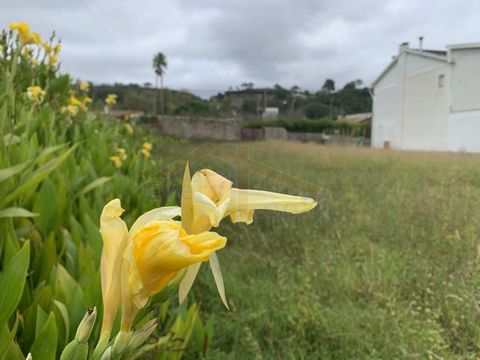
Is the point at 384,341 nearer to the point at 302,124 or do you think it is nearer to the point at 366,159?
the point at 366,159

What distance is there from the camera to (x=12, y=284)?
445 millimetres

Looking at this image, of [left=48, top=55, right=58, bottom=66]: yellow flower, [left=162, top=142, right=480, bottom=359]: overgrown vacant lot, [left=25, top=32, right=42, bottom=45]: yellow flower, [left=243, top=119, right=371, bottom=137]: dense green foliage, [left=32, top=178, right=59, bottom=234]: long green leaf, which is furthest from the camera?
[left=243, top=119, right=371, bottom=137]: dense green foliage

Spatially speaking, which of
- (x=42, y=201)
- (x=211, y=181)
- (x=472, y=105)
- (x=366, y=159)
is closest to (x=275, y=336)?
(x=42, y=201)

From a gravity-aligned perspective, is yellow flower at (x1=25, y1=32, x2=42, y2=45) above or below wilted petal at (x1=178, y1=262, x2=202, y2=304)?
above

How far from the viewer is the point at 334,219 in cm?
244

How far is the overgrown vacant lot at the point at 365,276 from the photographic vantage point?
1157 mm

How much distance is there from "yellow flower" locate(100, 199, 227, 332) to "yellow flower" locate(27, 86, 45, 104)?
1472mm

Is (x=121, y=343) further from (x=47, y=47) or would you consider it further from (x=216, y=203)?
(x=47, y=47)

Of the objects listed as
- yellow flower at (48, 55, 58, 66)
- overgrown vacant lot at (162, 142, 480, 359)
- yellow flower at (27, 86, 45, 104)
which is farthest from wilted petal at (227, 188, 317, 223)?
yellow flower at (48, 55, 58, 66)

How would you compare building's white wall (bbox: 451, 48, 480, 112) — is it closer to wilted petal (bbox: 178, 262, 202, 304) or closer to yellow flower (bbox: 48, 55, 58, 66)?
wilted petal (bbox: 178, 262, 202, 304)

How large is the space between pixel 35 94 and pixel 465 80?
63.1 inches

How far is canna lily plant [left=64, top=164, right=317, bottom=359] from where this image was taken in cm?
22

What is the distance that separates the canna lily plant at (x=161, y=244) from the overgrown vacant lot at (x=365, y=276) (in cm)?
81

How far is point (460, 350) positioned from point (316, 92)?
6.85 metres
